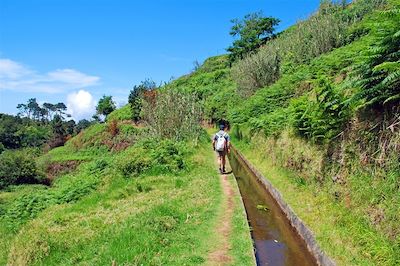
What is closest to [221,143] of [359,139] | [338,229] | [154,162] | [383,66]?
[154,162]

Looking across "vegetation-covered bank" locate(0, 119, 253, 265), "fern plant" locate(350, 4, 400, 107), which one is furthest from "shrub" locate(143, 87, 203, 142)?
"fern plant" locate(350, 4, 400, 107)

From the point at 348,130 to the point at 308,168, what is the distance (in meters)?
2.27

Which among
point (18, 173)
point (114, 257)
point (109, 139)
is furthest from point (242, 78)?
point (114, 257)

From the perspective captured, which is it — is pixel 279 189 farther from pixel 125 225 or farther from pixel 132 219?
pixel 125 225

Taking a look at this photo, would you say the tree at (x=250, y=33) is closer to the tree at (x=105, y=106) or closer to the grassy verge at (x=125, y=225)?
the tree at (x=105, y=106)

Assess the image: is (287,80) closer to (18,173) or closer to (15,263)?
(15,263)

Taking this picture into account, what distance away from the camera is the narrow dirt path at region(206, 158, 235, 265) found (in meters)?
7.07

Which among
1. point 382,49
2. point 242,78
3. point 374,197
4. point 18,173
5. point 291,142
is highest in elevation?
point 242,78

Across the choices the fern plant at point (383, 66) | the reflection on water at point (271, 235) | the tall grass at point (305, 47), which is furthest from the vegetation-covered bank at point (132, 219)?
the tall grass at point (305, 47)

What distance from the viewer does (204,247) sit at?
25.1ft

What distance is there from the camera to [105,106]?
2525 inches

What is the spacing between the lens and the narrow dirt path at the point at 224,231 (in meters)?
7.07

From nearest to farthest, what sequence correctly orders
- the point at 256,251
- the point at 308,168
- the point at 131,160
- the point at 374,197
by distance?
the point at 374,197 < the point at 256,251 < the point at 308,168 < the point at 131,160

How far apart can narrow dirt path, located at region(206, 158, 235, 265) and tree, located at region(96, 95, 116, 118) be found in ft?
178
